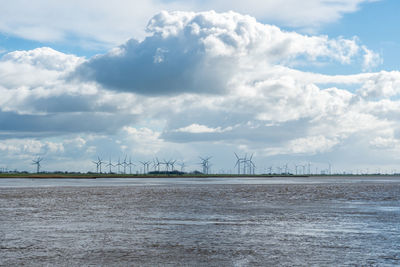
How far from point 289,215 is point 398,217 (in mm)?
9949

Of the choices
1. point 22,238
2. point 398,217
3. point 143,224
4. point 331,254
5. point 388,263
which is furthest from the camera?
point 398,217

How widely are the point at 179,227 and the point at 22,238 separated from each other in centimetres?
1142

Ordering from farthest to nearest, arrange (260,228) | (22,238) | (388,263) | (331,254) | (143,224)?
(143,224)
(260,228)
(22,238)
(331,254)
(388,263)

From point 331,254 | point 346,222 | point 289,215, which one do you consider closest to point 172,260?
point 331,254

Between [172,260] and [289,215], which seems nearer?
[172,260]

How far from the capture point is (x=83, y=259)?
24219 millimetres

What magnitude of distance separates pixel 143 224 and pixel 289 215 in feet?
50.2

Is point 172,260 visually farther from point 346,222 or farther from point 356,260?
point 346,222

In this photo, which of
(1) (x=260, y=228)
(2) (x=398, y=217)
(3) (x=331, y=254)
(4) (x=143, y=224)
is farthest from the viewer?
(2) (x=398, y=217)

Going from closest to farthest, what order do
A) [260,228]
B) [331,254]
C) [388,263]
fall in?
[388,263] → [331,254] → [260,228]

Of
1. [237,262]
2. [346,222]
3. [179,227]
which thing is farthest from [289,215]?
[237,262]

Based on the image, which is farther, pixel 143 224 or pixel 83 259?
pixel 143 224

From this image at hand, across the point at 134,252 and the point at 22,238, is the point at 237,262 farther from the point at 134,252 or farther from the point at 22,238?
the point at 22,238

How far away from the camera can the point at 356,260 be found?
23766mm
